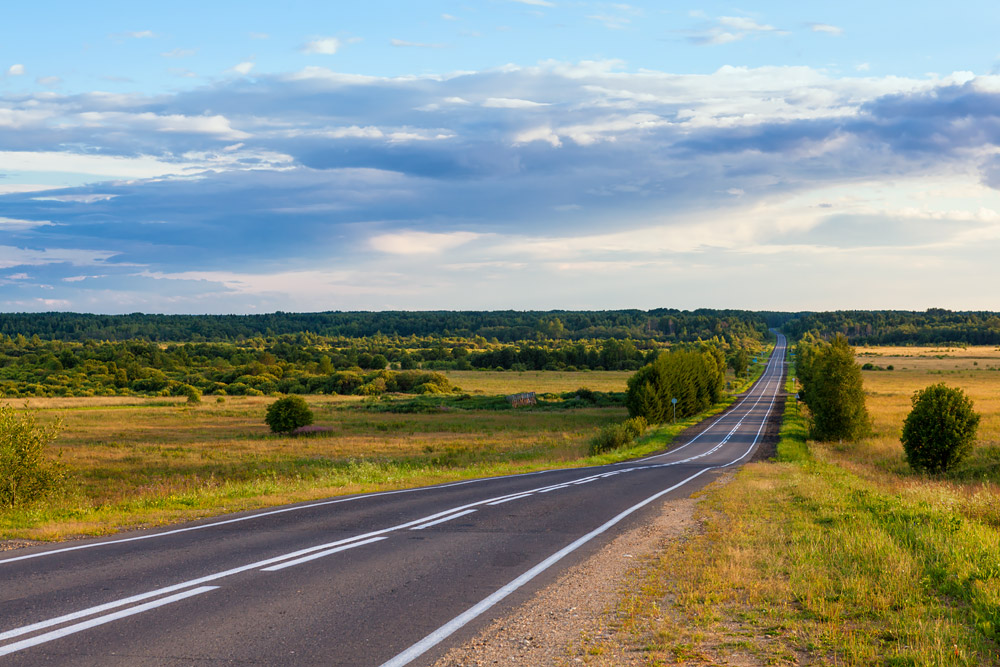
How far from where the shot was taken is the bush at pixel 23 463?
1592 cm

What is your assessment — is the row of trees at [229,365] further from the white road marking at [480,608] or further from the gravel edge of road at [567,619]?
the gravel edge of road at [567,619]

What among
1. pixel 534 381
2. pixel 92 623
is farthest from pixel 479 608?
pixel 534 381

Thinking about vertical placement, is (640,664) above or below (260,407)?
above

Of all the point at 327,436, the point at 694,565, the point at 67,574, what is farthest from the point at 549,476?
the point at 327,436

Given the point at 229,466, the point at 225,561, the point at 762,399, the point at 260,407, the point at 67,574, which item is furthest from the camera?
the point at 762,399

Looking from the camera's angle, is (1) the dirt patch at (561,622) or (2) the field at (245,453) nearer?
(1) the dirt patch at (561,622)

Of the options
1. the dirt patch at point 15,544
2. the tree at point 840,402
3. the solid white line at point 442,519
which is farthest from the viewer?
the tree at point 840,402

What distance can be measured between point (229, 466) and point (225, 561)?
28488 mm

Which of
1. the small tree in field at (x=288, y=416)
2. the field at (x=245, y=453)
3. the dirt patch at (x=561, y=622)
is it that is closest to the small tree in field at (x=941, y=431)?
the field at (x=245, y=453)

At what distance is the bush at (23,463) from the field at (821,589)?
46.9 ft

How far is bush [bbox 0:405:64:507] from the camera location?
15.9 metres

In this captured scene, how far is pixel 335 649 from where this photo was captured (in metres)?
6.32

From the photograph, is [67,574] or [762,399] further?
[762,399]

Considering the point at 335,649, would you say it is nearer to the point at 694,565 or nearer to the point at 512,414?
the point at 694,565
